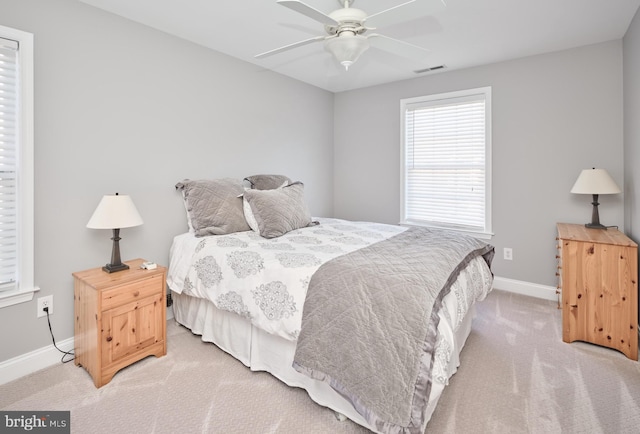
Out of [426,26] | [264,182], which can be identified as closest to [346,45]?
[426,26]

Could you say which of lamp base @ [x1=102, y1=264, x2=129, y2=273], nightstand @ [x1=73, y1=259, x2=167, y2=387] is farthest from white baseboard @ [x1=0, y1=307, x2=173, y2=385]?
lamp base @ [x1=102, y1=264, x2=129, y2=273]

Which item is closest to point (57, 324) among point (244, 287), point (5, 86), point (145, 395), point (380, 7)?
point (145, 395)

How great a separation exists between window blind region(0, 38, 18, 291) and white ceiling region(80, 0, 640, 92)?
690mm

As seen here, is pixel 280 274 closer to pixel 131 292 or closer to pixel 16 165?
pixel 131 292

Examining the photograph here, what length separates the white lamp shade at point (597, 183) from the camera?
275 centimetres

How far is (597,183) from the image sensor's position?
2.78 meters

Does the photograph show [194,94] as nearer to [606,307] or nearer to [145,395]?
[145,395]

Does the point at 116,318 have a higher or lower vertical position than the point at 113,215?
lower

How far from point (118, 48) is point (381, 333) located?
271 centimetres

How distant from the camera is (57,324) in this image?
225 cm

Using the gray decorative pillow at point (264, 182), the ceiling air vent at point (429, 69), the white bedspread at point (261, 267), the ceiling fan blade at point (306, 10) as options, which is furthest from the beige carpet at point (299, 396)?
the ceiling air vent at point (429, 69)

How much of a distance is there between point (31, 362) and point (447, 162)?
4.10m

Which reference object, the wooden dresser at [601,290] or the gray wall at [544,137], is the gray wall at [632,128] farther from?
the wooden dresser at [601,290]

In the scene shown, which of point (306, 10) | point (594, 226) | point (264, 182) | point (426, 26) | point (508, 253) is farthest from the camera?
point (508, 253)
